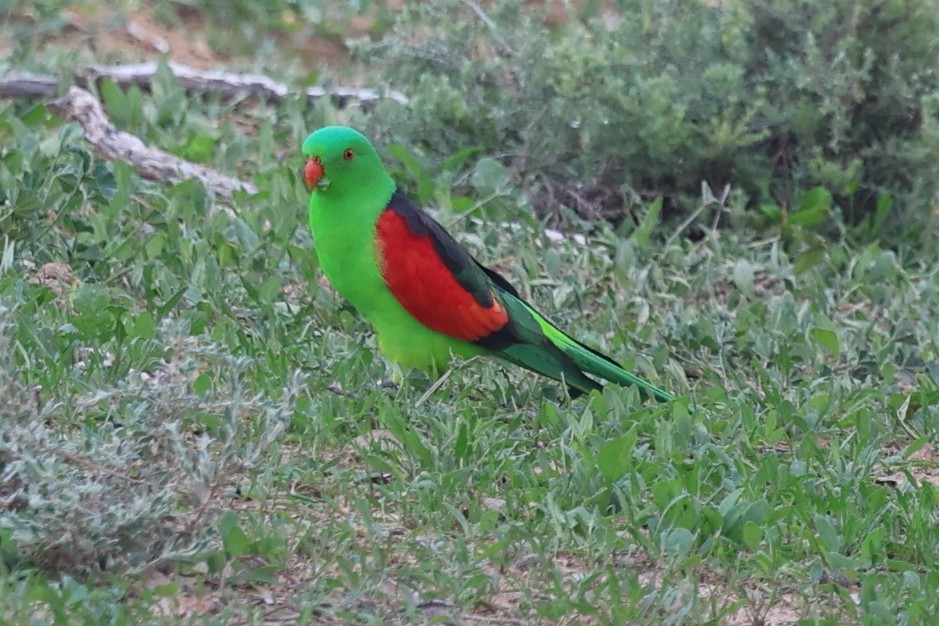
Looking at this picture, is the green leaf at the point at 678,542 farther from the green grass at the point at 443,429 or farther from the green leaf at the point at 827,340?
the green leaf at the point at 827,340

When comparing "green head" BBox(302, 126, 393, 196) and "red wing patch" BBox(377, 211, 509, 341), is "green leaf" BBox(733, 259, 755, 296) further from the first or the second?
"green head" BBox(302, 126, 393, 196)

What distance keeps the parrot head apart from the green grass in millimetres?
517

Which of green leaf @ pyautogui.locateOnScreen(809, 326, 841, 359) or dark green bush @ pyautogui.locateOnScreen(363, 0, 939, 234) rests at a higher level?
dark green bush @ pyautogui.locateOnScreen(363, 0, 939, 234)

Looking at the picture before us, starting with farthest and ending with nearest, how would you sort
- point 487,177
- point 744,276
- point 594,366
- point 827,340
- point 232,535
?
point 487,177, point 744,276, point 827,340, point 594,366, point 232,535

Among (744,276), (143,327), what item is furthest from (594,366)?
(744,276)

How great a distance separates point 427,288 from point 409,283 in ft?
0.18

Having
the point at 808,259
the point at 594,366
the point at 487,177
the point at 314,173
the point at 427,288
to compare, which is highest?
the point at 314,173

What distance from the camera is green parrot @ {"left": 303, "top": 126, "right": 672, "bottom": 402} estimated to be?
3955 mm

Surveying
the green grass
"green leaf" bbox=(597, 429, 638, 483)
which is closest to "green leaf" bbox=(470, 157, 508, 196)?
the green grass

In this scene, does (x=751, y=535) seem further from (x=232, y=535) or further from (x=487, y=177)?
(x=487, y=177)

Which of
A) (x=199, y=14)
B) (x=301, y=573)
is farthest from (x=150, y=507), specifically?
(x=199, y=14)

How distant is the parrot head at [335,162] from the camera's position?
3.99m

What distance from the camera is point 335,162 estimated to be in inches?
157

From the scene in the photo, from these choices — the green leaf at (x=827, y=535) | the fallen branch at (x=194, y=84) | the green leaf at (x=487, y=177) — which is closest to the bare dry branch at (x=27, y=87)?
the fallen branch at (x=194, y=84)
